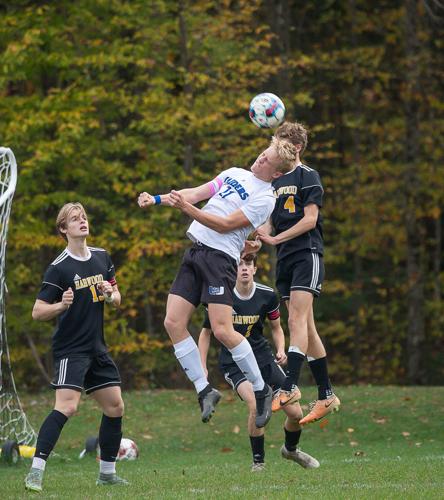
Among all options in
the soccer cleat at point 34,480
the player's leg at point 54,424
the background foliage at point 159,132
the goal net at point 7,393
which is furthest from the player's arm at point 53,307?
the background foliage at point 159,132

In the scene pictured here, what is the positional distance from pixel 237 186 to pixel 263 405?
1.76 meters

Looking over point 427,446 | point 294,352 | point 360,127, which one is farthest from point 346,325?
point 294,352

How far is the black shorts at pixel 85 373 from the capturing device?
805 cm

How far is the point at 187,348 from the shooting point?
333 inches

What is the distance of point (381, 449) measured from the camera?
499 inches

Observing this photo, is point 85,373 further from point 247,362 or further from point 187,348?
point 247,362

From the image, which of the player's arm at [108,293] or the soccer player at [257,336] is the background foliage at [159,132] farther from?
the player's arm at [108,293]

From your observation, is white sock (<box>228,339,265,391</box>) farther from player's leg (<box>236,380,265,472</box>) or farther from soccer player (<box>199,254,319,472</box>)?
soccer player (<box>199,254,319,472</box>)

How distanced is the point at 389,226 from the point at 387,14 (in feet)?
16.9

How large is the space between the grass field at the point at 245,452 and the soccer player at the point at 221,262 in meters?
0.85

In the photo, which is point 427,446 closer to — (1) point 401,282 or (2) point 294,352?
(2) point 294,352

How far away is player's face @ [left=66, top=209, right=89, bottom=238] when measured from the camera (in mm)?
8156

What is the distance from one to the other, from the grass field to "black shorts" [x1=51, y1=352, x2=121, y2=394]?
789 millimetres

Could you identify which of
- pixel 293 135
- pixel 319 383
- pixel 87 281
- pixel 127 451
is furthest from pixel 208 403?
pixel 127 451
